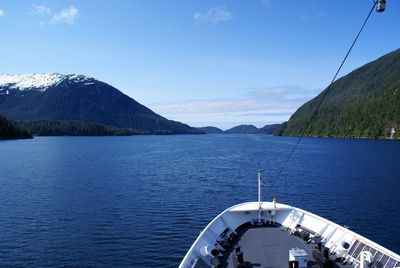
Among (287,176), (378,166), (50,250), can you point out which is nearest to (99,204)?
(50,250)

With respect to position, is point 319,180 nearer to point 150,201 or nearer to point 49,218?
point 150,201

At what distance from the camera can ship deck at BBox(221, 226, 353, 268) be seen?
2288cm

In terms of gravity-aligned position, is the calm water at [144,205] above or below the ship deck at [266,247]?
below

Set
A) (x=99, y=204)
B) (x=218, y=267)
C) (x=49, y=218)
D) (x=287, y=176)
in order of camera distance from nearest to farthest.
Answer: (x=218, y=267) → (x=49, y=218) → (x=99, y=204) → (x=287, y=176)

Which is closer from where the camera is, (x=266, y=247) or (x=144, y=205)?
(x=266, y=247)

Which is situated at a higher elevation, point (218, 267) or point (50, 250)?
point (218, 267)

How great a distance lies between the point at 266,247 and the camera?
25.6 metres

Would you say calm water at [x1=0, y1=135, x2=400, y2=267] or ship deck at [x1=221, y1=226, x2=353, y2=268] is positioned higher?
ship deck at [x1=221, y1=226, x2=353, y2=268]

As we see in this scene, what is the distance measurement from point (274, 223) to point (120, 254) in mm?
15123

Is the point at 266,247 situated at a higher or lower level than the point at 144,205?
higher

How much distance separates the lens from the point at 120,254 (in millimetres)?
35062

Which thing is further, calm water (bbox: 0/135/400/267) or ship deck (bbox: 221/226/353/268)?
calm water (bbox: 0/135/400/267)

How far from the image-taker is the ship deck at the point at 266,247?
2288 centimetres

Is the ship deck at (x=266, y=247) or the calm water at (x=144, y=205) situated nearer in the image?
the ship deck at (x=266, y=247)
